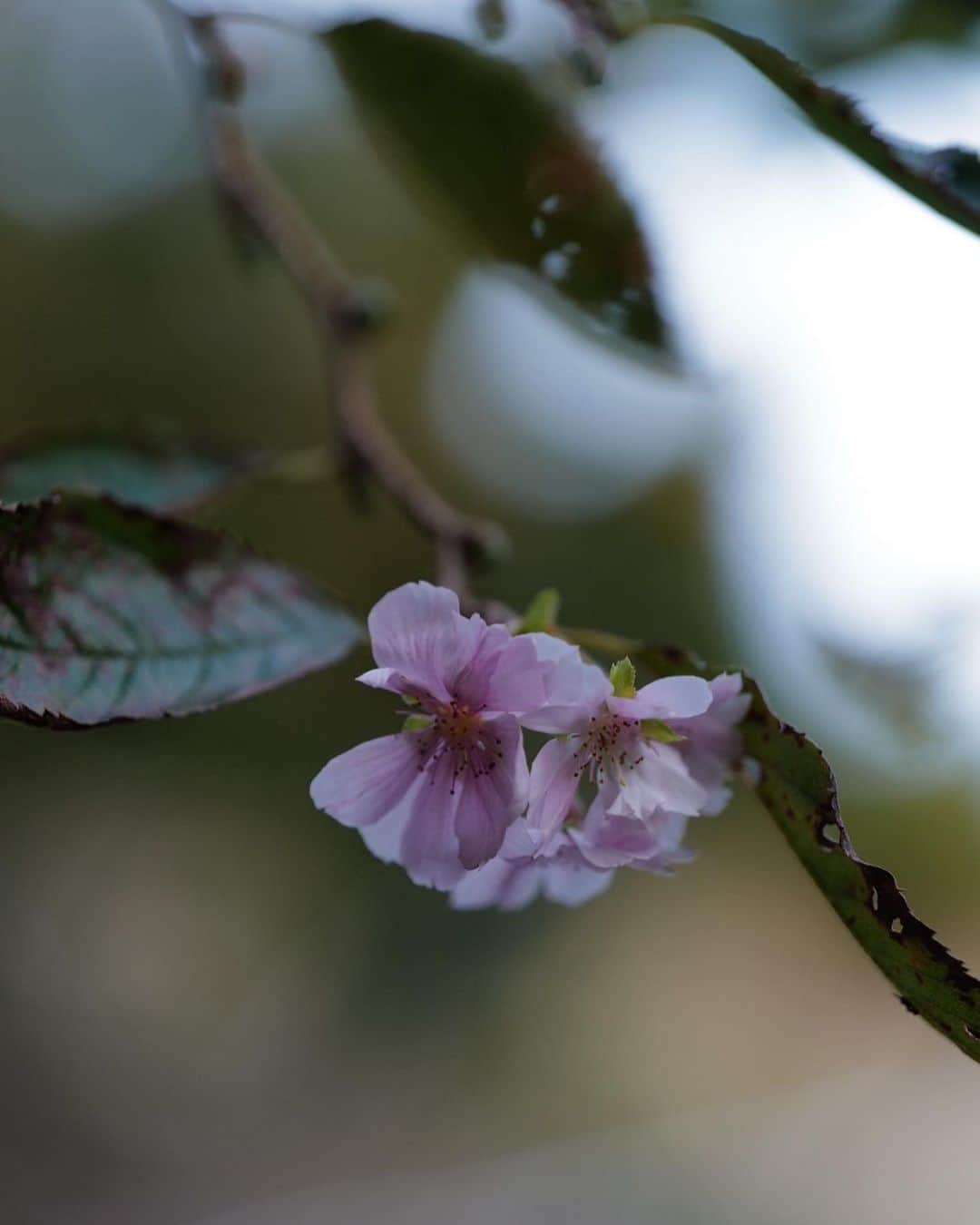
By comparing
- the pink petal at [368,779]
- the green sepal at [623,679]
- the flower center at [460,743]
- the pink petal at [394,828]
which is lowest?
the pink petal at [394,828]

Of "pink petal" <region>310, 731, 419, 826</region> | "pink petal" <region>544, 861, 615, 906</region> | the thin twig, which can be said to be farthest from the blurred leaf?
"pink petal" <region>310, 731, 419, 826</region>

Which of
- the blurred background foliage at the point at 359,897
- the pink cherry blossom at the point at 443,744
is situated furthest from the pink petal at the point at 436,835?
the blurred background foliage at the point at 359,897

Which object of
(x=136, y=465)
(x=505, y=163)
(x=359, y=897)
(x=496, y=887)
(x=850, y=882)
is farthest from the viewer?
(x=359, y=897)

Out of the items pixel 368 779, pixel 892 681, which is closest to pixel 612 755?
pixel 368 779

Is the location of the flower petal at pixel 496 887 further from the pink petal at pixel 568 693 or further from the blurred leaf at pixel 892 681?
the blurred leaf at pixel 892 681

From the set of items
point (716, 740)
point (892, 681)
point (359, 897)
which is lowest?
point (359, 897)

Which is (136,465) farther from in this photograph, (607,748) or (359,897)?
(359,897)

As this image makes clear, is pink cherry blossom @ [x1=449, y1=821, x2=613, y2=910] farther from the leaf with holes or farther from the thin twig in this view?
the thin twig
